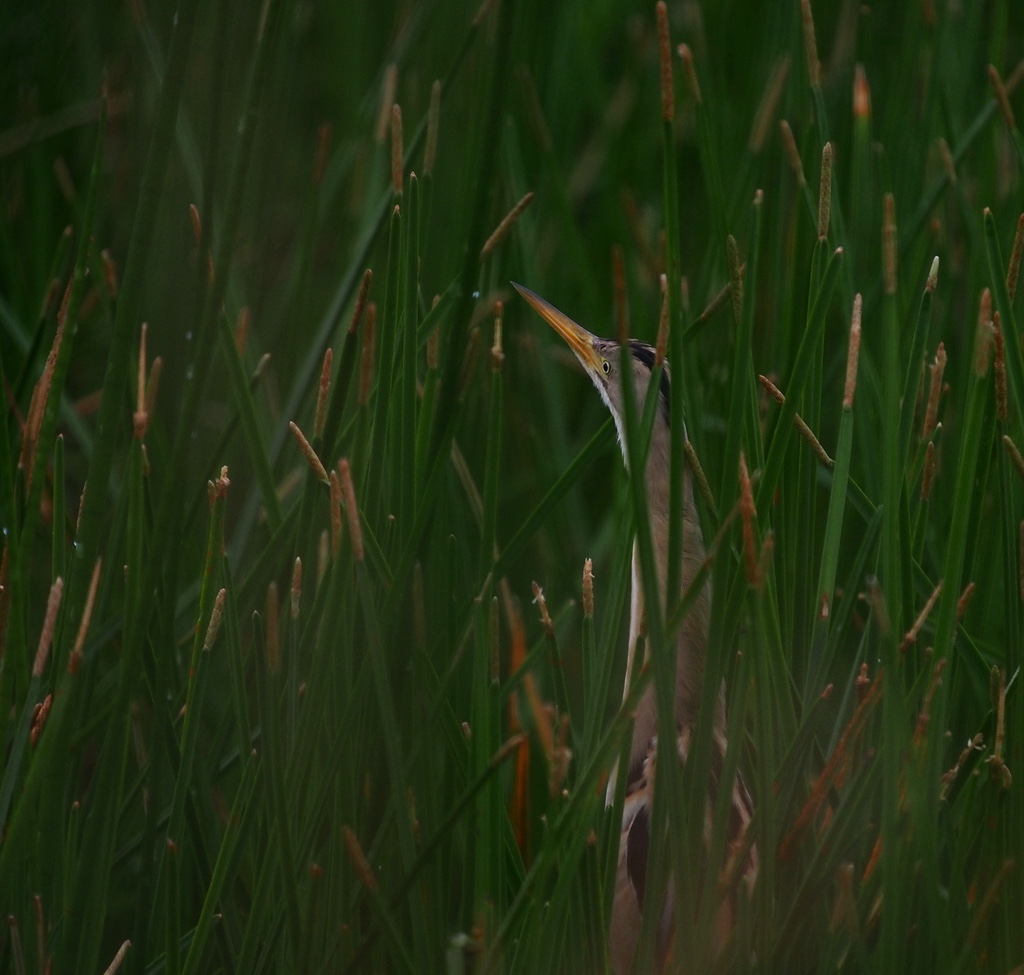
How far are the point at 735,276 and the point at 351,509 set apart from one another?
1.41 feet

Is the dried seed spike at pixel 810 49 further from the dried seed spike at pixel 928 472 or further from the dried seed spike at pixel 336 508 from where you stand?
the dried seed spike at pixel 336 508

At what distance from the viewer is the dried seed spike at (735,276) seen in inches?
44.4

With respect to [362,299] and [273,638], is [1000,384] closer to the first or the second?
[362,299]

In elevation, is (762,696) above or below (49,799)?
above

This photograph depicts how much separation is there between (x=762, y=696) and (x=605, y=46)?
2.24 metres

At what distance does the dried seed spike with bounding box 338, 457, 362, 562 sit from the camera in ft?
3.21

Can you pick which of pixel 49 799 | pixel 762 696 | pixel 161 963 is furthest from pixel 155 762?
pixel 762 696

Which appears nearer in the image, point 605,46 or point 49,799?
point 49,799

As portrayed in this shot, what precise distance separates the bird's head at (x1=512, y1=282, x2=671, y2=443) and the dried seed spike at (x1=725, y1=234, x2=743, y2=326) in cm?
46

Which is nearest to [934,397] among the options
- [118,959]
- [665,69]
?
[665,69]

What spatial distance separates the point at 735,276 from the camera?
1179mm

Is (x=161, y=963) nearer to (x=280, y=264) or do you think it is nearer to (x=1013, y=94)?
(x=280, y=264)

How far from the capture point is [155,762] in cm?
117

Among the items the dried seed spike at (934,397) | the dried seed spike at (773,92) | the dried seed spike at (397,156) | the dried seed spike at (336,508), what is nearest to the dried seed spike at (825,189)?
the dried seed spike at (934,397)
